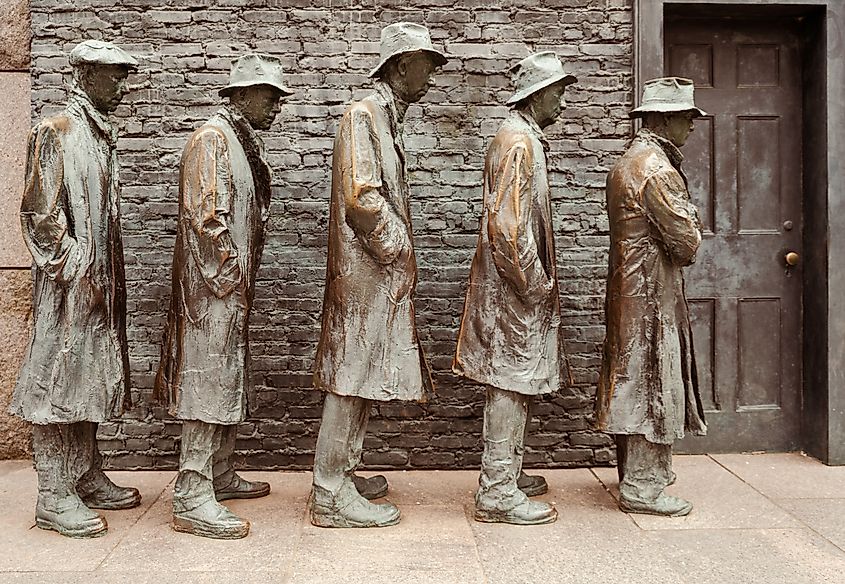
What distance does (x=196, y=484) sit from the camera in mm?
4352

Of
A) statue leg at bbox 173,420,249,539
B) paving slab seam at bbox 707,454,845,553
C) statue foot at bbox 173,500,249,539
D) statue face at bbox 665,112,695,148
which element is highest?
statue face at bbox 665,112,695,148

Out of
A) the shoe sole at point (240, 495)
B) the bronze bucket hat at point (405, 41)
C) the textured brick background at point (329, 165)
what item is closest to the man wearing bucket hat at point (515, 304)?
the bronze bucket hat at point (405, 41)

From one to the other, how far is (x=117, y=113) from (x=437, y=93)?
2.14 metres

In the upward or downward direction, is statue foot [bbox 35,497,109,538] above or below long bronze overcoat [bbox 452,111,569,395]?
below

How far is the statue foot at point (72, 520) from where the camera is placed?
14.0 feet

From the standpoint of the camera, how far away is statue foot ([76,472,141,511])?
4.75 meters

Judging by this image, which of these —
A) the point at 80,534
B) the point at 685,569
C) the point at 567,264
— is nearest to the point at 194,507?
the point at 80,534

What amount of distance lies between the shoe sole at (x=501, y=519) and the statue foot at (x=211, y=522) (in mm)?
1237

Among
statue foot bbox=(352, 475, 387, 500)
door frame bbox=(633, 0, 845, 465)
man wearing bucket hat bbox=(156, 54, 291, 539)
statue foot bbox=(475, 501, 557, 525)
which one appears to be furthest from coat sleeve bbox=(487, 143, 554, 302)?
door frame bbox=(633, 0, 845, 465)

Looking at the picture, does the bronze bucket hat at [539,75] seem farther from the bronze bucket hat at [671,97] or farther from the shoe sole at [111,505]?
the shoe sole at [111,505]

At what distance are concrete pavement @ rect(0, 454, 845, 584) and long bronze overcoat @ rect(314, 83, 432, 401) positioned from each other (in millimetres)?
778

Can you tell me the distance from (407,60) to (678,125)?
61.0 inches

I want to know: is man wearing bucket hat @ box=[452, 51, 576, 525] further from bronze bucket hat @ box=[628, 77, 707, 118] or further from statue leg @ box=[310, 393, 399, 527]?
statue leg @ box=[310, 393, 399, 527]

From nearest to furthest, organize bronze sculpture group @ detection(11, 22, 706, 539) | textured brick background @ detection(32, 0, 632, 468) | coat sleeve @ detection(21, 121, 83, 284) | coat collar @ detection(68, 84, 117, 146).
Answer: coat sleeve @ detection(21, 121, 83, 284) < bronze sculpture group @ detection(11, 22, 706, 539) < coat collar @ detection(68, 84, 117, 146) < textured brick background @ detection(32, 0, 632, 468)
